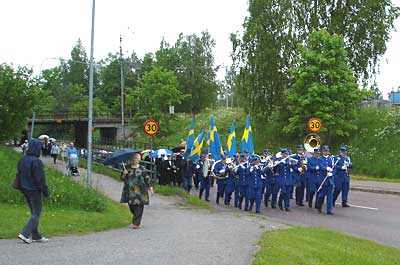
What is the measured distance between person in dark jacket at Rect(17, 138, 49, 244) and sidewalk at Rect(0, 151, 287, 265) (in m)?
0.26

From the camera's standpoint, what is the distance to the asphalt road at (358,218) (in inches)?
527

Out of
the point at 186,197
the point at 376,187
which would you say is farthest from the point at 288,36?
the point at 186,197

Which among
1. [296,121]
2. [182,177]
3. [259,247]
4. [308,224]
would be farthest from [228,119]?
[259,247]

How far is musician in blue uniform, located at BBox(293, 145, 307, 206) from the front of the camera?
18.5 meters

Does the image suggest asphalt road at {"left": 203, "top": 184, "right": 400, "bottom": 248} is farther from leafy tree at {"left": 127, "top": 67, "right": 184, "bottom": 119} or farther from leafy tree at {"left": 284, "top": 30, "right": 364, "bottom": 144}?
leafy tree at {"left": 127, "top": 67, "right": 184, "bottom": 119}

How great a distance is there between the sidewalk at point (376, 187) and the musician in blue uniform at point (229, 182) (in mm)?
7875

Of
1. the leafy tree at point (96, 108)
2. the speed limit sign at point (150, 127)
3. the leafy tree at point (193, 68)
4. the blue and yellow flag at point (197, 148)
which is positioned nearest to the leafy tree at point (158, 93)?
the leafy tree at point (193, 68)

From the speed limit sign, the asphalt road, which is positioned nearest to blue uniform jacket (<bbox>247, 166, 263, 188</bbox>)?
the asphalt road

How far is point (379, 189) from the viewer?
81.8 ft

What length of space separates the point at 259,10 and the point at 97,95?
6110 centimetres

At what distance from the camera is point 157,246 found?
9.80 m

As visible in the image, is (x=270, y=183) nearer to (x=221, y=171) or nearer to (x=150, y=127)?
(x=221, y=171)

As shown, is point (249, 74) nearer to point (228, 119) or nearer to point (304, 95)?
point (304, 95)

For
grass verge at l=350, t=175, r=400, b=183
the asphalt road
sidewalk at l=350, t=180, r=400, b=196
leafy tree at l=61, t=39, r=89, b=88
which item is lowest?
the asphalt road
